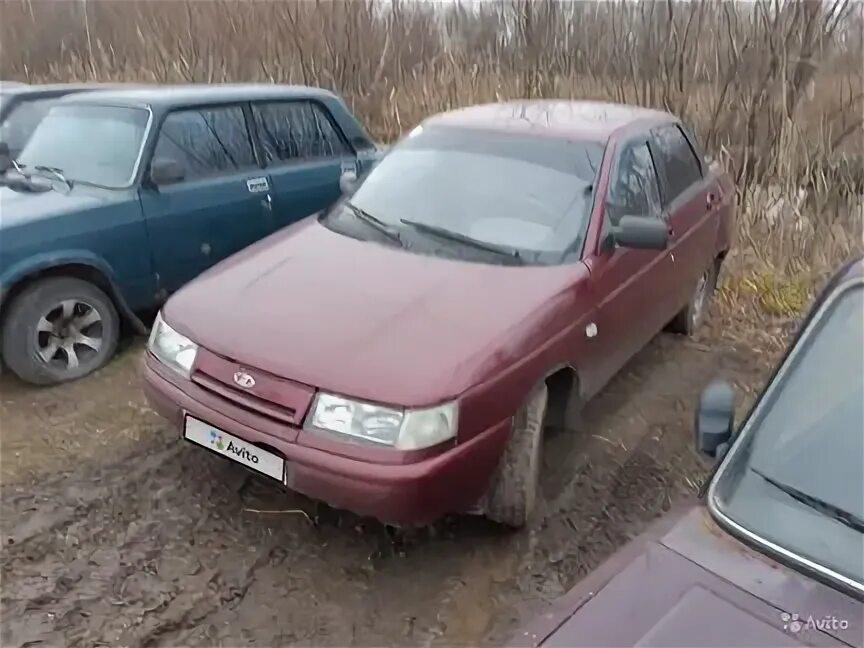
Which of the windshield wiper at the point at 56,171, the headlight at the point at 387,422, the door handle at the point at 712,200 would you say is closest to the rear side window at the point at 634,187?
the door handle at the point at 712,200

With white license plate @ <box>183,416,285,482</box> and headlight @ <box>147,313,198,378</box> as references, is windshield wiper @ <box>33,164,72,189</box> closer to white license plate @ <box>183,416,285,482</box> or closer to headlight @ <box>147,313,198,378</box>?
headlight @ <box>147,313,198,378</box>

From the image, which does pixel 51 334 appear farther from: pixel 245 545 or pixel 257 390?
pixel 257 390

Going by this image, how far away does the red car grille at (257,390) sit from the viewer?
2996 millimetres

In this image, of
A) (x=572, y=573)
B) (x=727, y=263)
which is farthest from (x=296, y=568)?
(x=727, y=263)

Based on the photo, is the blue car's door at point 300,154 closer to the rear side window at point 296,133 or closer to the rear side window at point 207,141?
the rear side window at point 296,133

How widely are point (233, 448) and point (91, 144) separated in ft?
9.95

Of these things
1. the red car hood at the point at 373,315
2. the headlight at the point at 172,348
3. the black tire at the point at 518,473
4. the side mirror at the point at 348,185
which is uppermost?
the side mirror at the point at 348,185

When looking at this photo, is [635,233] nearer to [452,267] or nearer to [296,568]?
[452,267]

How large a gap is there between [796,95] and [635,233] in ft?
21.2

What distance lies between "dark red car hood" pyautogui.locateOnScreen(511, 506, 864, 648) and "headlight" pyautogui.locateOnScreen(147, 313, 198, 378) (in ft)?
6.63

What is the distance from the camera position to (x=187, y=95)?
5.50m

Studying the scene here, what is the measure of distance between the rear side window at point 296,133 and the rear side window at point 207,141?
0.16 metres

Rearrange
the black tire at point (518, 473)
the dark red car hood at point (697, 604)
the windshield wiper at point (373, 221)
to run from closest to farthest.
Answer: the dark red car hood at point (697, 604), the black tire at point (518, 473), the windshield wiper at point (373, 221)

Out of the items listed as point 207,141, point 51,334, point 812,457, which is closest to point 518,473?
point 812,457
